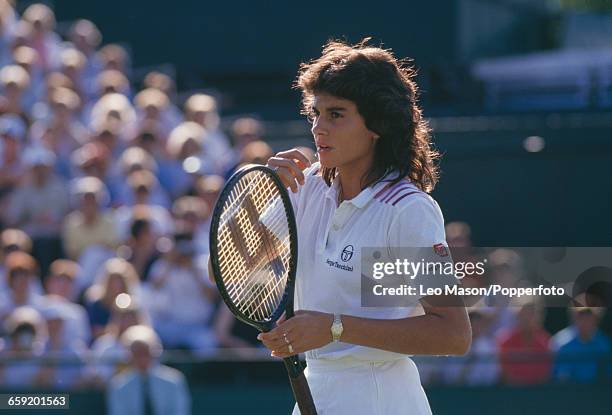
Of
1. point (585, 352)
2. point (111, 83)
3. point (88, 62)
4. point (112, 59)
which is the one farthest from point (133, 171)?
point (585, 352)

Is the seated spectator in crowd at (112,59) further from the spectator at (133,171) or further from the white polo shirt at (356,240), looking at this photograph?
the white polo shirt at (356,240)

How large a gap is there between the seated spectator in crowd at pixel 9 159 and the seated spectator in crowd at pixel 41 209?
0.26 feet

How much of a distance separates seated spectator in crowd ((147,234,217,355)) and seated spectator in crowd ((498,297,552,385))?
1.72m

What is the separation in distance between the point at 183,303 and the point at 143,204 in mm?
934

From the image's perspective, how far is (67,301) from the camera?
7.59 m

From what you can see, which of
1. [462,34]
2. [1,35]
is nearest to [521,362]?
[1,35]

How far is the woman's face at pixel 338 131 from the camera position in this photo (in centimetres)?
329

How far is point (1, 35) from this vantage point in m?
10.3

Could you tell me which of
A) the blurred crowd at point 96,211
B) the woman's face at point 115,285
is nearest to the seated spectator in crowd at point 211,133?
the blurred crowd at point 96,211

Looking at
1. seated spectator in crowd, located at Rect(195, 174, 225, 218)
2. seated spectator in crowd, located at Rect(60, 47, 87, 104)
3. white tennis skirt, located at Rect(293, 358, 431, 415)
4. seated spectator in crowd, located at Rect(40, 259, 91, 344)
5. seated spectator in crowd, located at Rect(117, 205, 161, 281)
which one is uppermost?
seated spectator in crowd, located at Rect(60, 47, 87, 104)

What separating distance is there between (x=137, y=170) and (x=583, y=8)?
306 inches

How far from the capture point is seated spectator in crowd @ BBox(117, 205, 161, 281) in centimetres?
796

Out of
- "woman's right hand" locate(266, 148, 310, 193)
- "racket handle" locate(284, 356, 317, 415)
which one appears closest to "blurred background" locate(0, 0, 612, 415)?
"woman's right hand" locate(266, 148, 310, 193)

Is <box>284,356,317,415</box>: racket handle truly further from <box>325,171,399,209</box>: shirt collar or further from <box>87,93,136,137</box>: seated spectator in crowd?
<box>87,93,136,137</box>: seated spectator in crowd
